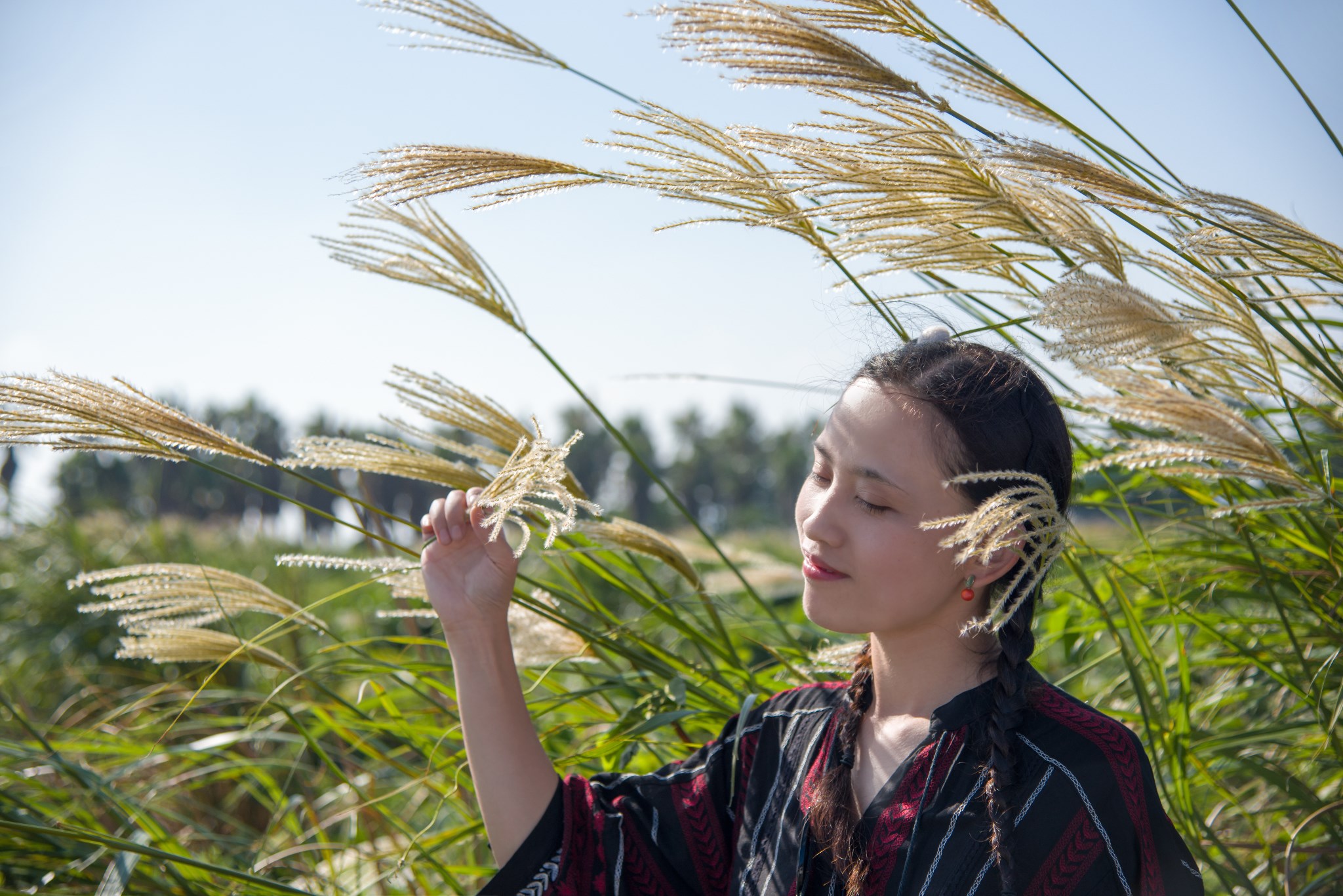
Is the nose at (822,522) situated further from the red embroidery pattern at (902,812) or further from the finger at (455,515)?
the finger at (455,515)

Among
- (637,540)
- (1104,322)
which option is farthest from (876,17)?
(637,540)

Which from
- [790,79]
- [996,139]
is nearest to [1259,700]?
[996,139]

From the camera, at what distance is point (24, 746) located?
1.52 m

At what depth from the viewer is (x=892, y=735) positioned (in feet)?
3.89

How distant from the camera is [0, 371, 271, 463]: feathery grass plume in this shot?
1.16 metres

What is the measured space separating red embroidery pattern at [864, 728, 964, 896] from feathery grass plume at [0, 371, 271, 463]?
950 millimetres

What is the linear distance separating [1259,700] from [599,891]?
59.4 inches

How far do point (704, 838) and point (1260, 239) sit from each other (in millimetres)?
1115

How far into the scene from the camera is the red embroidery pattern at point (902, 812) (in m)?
1.07

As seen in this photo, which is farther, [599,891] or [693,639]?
[693,639]

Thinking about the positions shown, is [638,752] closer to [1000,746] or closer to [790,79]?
[1000,746]

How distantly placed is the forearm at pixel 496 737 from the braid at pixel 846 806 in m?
0.39

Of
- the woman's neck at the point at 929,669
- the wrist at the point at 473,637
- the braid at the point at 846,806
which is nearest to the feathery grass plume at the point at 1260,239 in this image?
the woman's neck at the point at 929,669

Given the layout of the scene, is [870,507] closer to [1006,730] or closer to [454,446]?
[1006,730]
